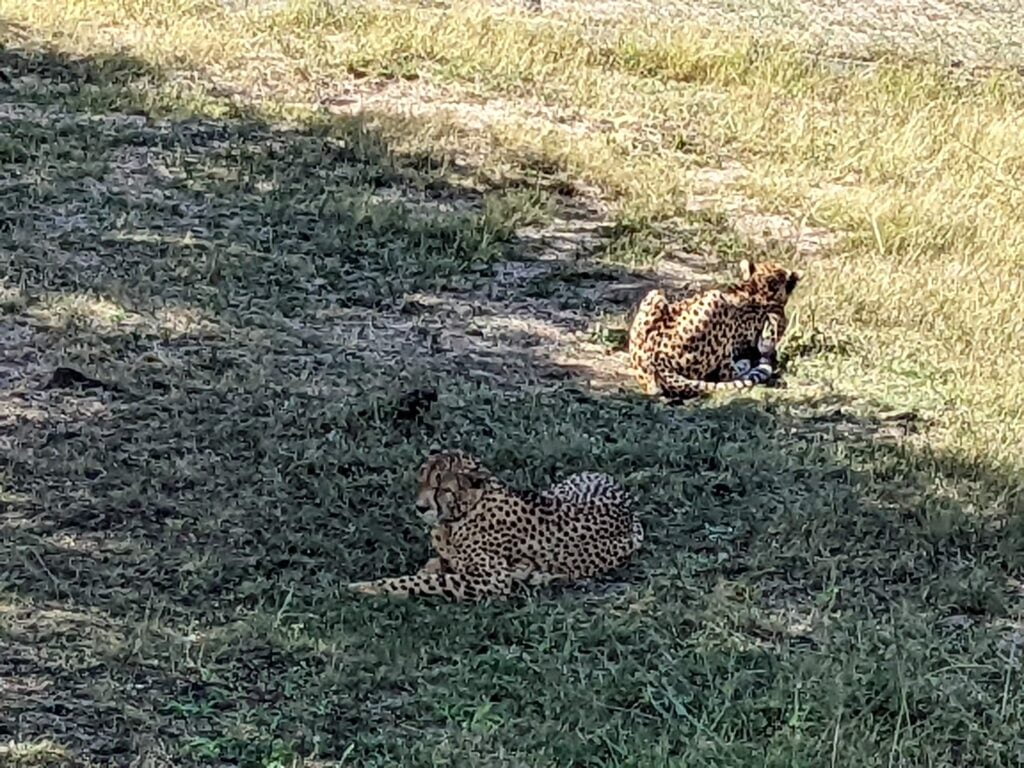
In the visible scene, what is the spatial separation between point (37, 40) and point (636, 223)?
435cm

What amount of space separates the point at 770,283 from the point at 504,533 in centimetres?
246

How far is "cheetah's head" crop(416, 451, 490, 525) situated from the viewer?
17.4 ft

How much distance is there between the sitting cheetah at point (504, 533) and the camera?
5.21 m

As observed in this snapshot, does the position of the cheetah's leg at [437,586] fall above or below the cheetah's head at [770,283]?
below

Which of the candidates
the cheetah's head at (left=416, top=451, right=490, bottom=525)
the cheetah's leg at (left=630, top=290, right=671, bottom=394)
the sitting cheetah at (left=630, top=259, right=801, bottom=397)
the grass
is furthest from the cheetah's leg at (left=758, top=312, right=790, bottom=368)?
the cheetah's head at (left=416, top=451, right=490, bottom=525)

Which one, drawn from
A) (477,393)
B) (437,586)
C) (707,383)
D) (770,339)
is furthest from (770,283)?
(437,586)

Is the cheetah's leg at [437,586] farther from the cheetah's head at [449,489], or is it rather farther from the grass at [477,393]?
the cheetah's head at [449,489]

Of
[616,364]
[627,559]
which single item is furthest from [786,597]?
[616,364]

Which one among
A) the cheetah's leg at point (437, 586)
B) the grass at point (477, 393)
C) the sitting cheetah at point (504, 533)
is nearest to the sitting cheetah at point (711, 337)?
the grass at point (477, 393)

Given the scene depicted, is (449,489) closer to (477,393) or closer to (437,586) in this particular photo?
(437,586)

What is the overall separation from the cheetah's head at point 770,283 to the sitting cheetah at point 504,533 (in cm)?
213

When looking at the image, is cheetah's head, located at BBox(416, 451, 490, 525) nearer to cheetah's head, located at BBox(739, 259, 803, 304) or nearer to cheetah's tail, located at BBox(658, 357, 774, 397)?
cheetah's tail, located at BBox(658, 357, 774, 397)

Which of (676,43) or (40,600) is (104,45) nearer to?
(676,43)

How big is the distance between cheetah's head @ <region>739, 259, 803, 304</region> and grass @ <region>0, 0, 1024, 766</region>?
26cm
